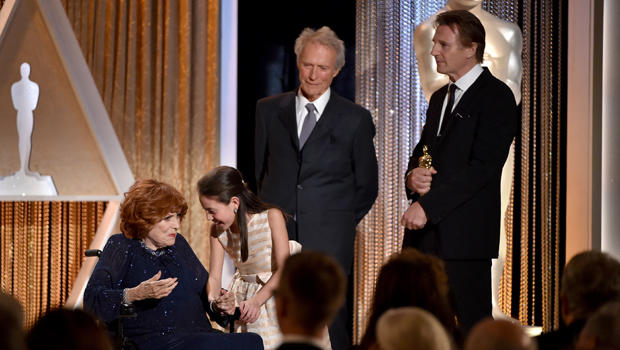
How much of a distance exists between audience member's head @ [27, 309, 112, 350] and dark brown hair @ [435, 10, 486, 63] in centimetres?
197

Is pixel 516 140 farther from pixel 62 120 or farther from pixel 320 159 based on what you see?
pixel 62 120

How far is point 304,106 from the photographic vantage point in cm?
357

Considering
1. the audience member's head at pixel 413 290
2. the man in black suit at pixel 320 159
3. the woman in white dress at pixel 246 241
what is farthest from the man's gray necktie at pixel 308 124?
the audience member's head at pixel 413 290

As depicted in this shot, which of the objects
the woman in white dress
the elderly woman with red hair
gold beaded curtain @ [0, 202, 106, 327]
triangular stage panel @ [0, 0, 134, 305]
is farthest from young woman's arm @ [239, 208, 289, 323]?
gold beaded curtain @ [0, 202, 106, 327]

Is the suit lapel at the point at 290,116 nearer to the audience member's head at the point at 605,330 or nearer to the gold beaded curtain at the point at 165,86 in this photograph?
the gold beaded curtain at the point at 165,86

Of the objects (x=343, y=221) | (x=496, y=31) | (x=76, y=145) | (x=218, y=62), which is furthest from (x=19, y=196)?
(x=496, y=31)

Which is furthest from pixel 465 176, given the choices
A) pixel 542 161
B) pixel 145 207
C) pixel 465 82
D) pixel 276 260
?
pixel 542 161

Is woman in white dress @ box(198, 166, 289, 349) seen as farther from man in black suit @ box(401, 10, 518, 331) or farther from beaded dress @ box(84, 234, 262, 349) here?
man in black suit @ box(401, 10, 518, 331)

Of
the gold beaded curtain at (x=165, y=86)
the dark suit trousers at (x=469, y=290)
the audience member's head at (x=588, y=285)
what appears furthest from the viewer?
the gold beaded curtain at (x=165, y=86)

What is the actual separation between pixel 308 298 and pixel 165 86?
3.44 meters

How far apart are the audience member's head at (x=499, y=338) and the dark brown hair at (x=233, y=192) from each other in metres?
1.85

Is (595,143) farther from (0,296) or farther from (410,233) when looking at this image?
(0,296)

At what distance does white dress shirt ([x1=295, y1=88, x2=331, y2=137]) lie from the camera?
11.6 ft

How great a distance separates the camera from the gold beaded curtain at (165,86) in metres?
4.70
